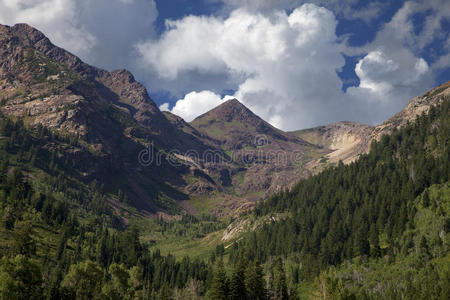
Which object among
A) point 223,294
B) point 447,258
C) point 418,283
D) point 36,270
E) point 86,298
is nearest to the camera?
point 223,294

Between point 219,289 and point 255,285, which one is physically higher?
point 255,285

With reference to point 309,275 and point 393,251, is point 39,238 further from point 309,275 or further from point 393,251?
point 393,251

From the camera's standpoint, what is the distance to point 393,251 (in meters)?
176

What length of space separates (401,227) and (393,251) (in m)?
16.4

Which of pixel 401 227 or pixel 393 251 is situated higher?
pixel 401 227

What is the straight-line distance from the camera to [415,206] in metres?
195

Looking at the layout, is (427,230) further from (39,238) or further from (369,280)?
(39,238)

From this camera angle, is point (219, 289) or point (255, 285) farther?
point (255, 285)

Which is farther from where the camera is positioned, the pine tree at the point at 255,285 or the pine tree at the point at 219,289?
the pine tree at the point at 255,285

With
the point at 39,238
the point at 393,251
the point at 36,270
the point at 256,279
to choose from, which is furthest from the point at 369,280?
the point at 39,238

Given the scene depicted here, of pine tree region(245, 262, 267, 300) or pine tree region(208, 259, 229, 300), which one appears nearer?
pine tree region(208, 259, 229, 300)

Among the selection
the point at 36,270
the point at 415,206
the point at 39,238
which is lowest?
the point at 36,270

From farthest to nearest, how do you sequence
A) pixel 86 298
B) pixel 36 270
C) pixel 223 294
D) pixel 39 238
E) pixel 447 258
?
pixel 39 238, pixel 447 258, pixel 86 298, pixel 36 270, pixel 223 294

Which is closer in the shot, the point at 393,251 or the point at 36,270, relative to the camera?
the point at 36,270
